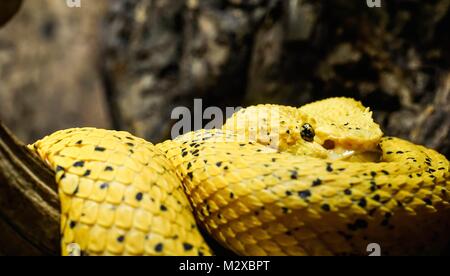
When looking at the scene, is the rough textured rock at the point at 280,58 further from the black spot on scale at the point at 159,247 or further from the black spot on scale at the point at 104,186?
the black spot on scale at the point at 104,186

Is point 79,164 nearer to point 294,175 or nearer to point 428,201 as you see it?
point 294,175

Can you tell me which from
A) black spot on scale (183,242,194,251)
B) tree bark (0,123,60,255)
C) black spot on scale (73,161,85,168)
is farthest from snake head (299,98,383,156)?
tree bark (0,123,60,255)

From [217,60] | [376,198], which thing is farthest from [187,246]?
[217,60]

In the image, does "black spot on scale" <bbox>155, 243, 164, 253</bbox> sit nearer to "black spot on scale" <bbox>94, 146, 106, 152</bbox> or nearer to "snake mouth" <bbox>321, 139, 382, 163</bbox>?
"black spot on scale" <bbox>94, 146, 106, 152</bbox>

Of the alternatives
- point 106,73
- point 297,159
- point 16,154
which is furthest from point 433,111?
point 106,73

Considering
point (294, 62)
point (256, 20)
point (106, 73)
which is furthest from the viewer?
point (106, 73)
